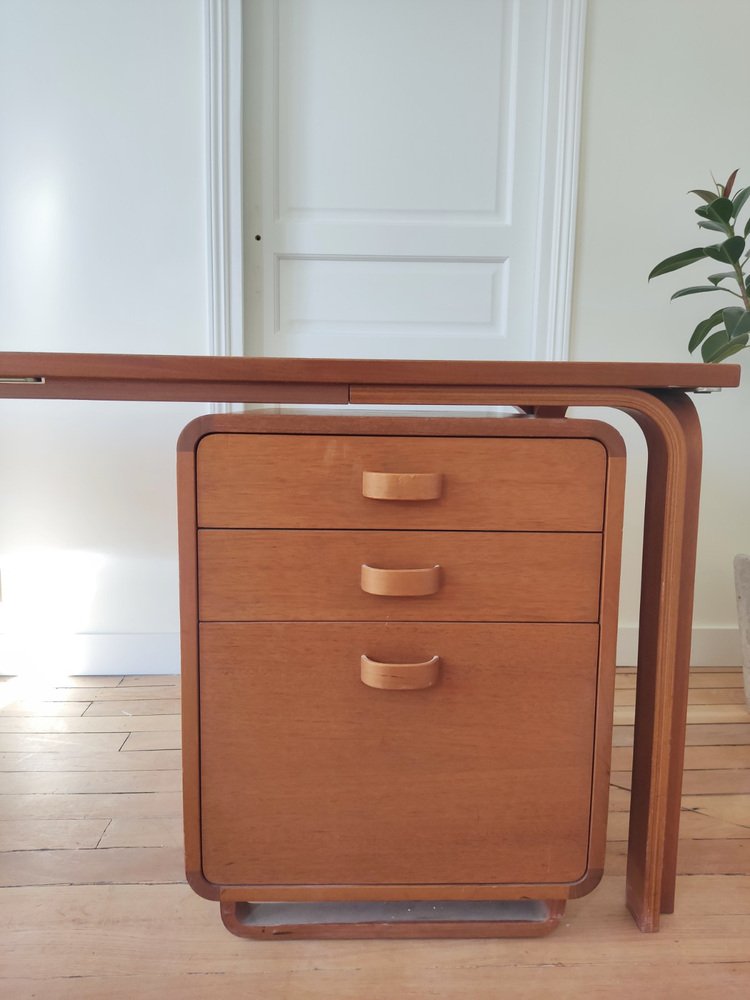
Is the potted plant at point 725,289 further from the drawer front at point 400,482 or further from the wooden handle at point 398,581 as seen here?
the wooden handle at point 398,581

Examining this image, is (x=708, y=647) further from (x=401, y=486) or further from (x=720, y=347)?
(x=401, y=486)

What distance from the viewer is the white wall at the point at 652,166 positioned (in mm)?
1617

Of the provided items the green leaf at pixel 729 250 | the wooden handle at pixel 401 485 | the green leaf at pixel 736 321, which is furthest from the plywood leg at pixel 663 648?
the green leaf at pixel 729 250

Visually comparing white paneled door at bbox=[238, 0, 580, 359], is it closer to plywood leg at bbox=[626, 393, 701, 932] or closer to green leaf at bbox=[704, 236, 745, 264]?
green leaf at bbox=[704, 236, 745, 264]

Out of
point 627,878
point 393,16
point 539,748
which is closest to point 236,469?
point 539,748

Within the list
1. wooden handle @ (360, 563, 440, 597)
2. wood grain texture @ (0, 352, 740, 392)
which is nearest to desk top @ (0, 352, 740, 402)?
wood grain texture @ (0, 352, 740, 392)

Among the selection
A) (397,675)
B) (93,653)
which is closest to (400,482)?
(397,675)

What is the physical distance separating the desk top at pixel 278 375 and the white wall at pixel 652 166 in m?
0.95

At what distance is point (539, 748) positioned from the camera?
0.84m

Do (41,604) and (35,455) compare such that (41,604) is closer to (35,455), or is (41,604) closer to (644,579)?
(35,455)

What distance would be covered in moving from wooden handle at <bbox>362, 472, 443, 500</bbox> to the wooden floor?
57 centimetres

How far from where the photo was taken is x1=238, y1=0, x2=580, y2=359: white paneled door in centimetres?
159

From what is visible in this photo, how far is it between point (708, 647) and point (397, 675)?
1.32 metres

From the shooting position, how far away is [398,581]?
80cm
